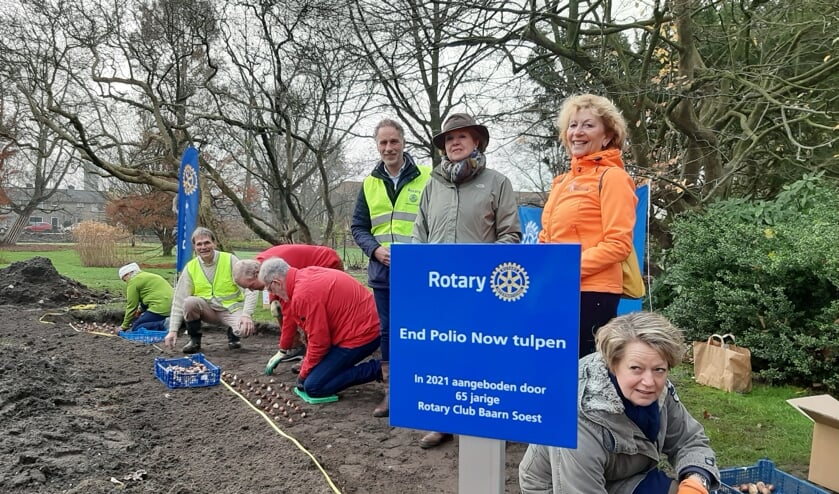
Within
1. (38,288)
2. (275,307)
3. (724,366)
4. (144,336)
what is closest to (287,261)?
(275,307)

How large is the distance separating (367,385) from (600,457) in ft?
10.9

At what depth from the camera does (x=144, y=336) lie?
657 centimetres

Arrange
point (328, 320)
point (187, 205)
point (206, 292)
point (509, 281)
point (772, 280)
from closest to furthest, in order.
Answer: point (509, 281), point (328, 320), point (772, 280), point (206, 292), point (187, 205)

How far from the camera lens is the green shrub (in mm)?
4352

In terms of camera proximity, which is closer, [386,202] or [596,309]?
[596,309]

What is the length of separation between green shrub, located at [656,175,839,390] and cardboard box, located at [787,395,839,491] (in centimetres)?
177

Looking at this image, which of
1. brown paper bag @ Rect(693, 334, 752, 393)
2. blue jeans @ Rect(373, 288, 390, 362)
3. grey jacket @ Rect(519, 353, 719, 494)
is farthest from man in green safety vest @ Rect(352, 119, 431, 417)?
brown paper bag @ Rect(693, 334, 752, 393)

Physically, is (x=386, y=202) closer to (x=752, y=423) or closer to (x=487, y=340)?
(x=487, y=340)

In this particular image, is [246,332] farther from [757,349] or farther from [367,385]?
[757,349]

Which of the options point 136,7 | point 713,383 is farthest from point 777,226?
point 136,7

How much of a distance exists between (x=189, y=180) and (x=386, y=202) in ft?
13.5

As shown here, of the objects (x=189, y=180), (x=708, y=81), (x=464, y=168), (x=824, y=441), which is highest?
(x=708, y=81)

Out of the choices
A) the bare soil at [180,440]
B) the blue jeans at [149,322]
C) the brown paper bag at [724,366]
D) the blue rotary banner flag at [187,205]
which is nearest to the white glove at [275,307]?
the bare soil at [180,440]

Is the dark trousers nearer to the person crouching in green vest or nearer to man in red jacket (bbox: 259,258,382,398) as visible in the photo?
man in red jacket (bbox: 259,258,382,398)
